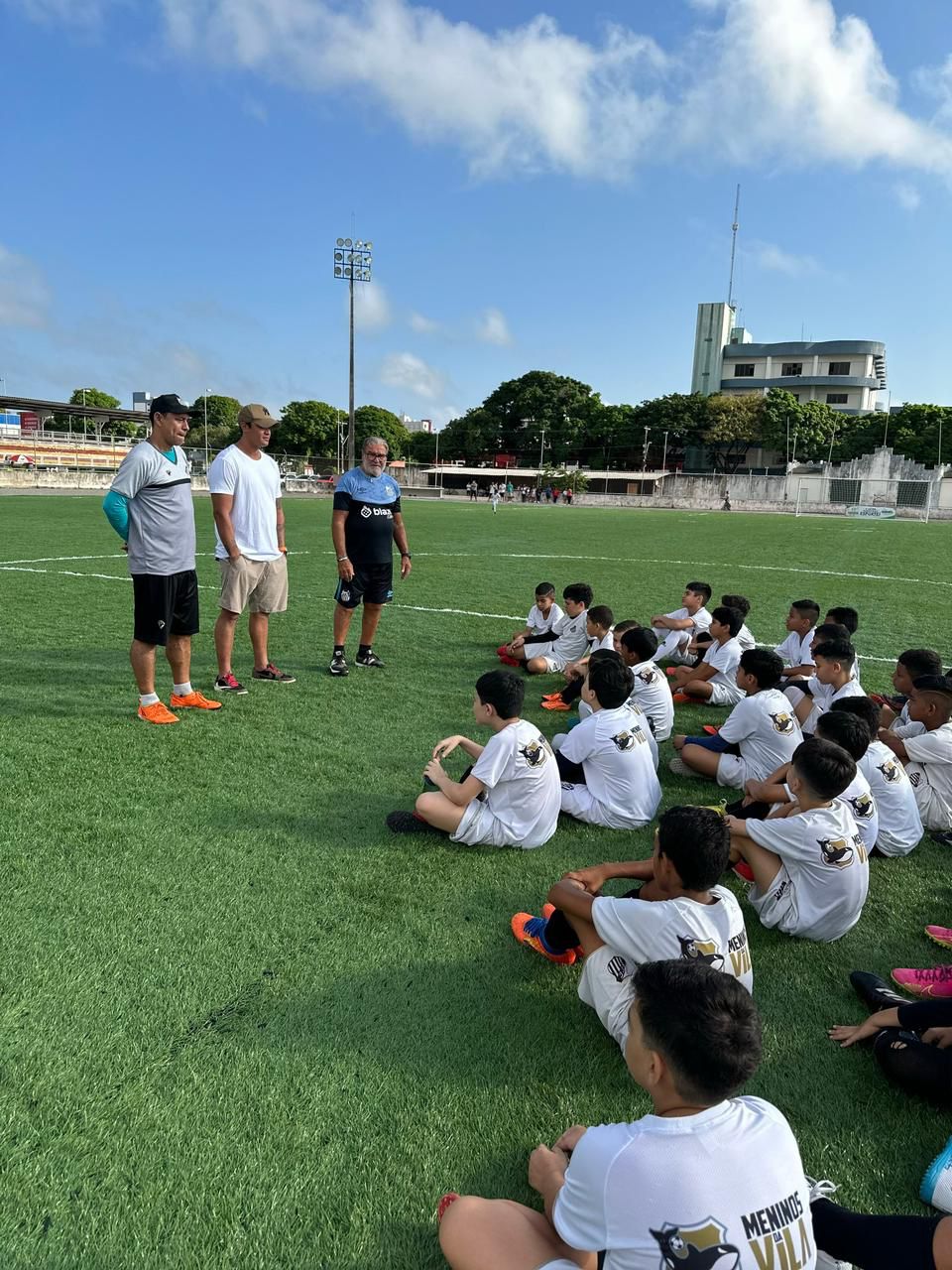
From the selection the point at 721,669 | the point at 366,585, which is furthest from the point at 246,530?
the point at 721,669

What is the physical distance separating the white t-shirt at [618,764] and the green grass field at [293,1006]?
14cm

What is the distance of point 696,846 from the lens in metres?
2.39

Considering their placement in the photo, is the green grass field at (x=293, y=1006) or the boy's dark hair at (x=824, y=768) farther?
the boy's dark hair at (x=824, y=768)

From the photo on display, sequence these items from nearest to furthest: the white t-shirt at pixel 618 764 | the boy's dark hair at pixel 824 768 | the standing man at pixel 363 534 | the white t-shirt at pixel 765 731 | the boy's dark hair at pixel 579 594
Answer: the boy's dark hair at pixel 824 768
the white t-shirt at pixel 618 764
the white t-shirt at pixel 765 731
the standing man at pixel 363 534
the boy's dark hair at pixel 579 594

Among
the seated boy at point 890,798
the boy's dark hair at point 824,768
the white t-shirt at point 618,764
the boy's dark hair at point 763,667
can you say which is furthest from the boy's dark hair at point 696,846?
the boy's dark hair at point 763,667

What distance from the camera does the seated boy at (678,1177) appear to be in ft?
4.68

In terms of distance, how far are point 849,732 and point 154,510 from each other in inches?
170

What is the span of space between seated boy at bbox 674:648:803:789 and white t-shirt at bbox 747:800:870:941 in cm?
132

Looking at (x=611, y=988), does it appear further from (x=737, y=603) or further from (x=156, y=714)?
(x=737, y=603)

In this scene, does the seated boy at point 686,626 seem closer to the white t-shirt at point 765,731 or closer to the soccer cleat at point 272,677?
the white t-shirt at point 765,731

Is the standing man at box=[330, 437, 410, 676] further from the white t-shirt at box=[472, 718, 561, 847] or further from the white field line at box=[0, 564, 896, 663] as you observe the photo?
the white t-shirt at box=[472, 718, 561, 847]

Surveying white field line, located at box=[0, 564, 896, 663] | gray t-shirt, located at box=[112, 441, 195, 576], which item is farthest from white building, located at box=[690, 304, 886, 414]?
gray t-shirt, located at box=[112, 441, 195, 576]

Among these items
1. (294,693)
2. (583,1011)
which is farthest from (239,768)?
(583,1011)

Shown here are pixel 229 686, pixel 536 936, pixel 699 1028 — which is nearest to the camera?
pixel 699 1028
